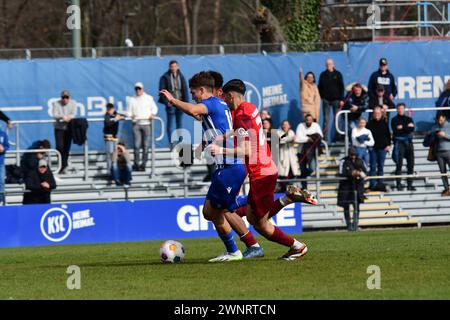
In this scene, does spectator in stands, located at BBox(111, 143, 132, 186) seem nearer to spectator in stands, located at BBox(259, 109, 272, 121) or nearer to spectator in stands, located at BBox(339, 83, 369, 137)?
spectator in stands, located at BBox(259, 109, 272, 121)

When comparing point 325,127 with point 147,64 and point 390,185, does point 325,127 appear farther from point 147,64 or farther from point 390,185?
point 147,64

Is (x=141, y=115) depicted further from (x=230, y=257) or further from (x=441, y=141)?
(x=230, y=257)

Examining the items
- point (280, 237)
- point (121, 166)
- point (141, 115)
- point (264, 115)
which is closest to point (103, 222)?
point (121, 166)

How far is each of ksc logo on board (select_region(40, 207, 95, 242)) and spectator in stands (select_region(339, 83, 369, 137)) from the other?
743cm

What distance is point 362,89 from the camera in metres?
27.9

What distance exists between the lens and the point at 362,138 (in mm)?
27078

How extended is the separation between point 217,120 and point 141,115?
42.8 feet

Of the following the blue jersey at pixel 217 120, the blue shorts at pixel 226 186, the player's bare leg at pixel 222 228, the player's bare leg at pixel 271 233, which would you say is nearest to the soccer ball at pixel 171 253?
the player's bare leg at pixel 222 228

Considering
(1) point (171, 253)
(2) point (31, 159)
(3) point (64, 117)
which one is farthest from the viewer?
(3) point (64, 117)

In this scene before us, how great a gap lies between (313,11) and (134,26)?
2550 centimetres

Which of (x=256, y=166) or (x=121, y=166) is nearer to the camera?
(x=256, y=166)

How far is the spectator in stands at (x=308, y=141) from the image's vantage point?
26.9 m

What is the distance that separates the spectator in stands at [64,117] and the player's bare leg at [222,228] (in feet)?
40.5
